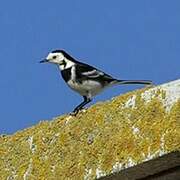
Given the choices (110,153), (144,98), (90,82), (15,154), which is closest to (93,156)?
(110,153)

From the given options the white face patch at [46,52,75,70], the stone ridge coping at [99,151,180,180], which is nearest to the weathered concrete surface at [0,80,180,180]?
the stone ridge coping at [99,151,180,180]

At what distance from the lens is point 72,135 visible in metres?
2.59

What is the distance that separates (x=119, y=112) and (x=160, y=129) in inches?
9.8

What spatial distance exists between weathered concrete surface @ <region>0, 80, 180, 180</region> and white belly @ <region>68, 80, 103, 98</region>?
2144 millimetres

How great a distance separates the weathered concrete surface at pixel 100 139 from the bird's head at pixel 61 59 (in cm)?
275

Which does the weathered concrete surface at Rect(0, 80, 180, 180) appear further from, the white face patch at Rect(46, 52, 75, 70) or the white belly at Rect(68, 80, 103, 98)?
the white face patch at Rect(46, 52, 75, 70)

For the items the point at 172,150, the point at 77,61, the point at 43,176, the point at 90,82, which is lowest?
the point at 172,150

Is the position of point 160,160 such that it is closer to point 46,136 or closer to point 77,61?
point 46,136

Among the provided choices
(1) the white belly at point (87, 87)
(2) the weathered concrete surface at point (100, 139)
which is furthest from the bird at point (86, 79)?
(2) the weathered concrete surface at point (100, 139)

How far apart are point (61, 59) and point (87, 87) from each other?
76 cm

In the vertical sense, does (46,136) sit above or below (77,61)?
below

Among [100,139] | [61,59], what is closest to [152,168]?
[100,139]

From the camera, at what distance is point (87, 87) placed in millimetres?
5062

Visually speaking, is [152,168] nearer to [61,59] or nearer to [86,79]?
[86,79]
